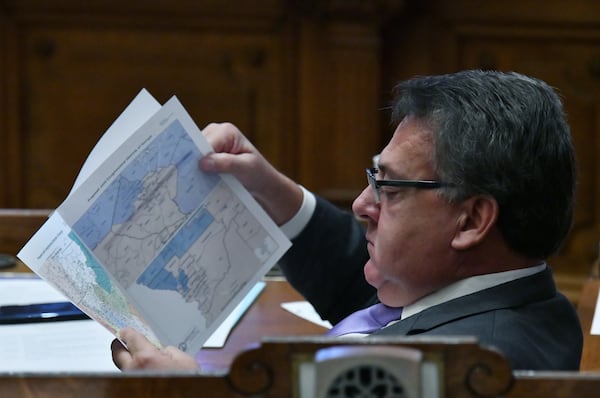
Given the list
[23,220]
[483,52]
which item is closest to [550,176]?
[23,220]

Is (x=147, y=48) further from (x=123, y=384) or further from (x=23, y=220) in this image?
(x=123, y=384)

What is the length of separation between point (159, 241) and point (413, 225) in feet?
1.05

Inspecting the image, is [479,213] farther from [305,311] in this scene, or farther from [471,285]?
[305,311]

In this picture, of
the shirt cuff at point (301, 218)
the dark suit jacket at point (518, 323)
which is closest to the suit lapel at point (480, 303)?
the dark suit jacket at point (518, 323)

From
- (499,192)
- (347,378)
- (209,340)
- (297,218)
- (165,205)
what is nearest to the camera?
(347,378)

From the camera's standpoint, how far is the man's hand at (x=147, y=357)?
98cm

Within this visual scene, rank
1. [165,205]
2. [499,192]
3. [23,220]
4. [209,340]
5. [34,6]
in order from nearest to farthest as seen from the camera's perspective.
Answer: [499,192] < [165,205] < [209,340] < [23,220] < [34,6]

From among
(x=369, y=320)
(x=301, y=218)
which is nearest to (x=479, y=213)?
(x=369, y=320)

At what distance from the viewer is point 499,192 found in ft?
3.85

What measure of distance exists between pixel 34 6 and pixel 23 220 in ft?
4.57

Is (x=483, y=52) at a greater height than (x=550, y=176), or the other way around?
(x=550, y=176)

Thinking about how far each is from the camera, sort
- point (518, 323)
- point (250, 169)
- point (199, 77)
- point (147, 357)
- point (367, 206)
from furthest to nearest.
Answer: point (199, 77), point (250, 169), point (367, 206), point (518, 323), point (147, 357)

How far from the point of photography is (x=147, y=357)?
988 mm

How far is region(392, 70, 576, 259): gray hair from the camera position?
3.84 ft
